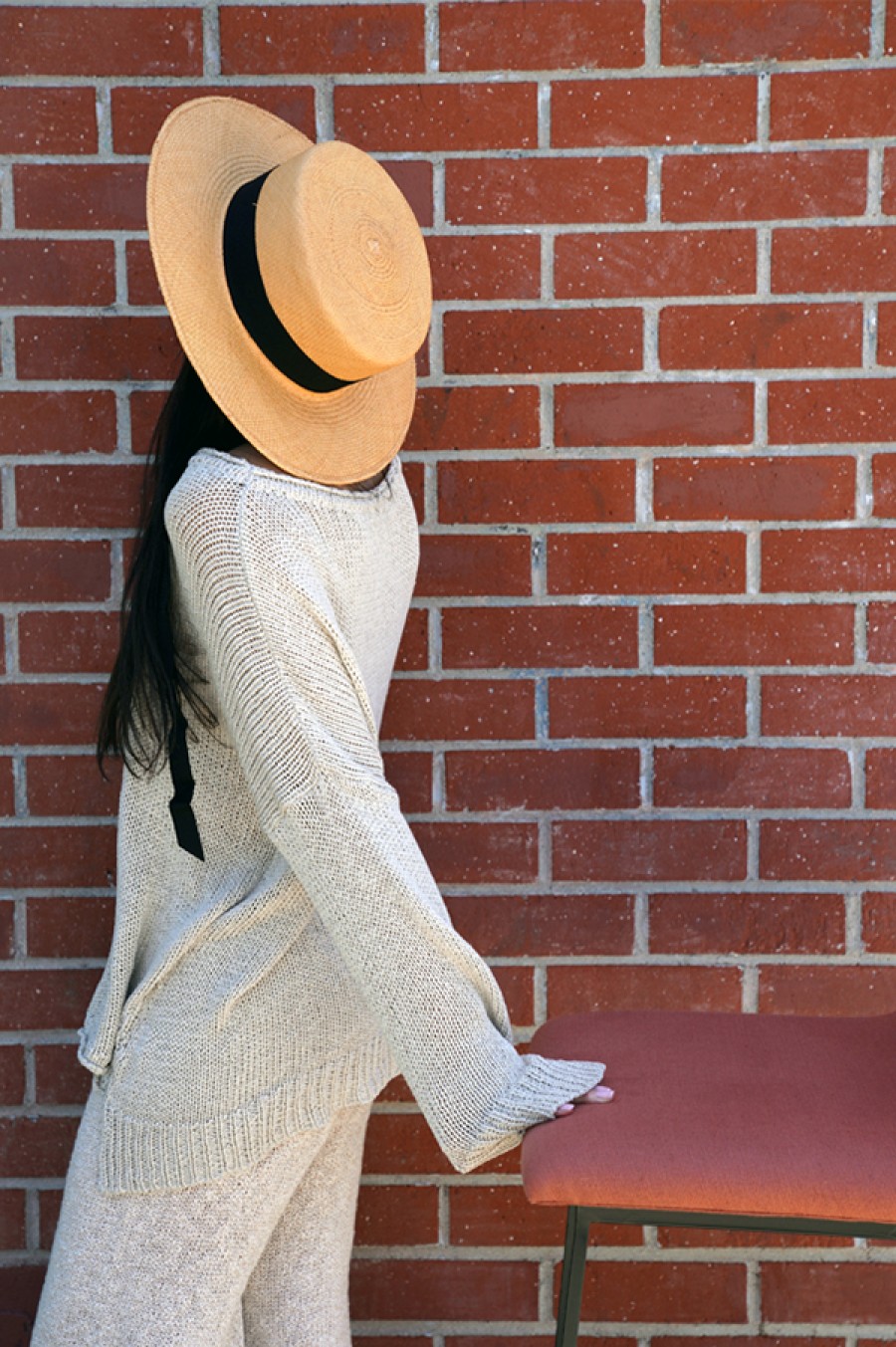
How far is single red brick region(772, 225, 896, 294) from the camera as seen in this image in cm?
201

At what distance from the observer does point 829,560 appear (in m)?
2.06

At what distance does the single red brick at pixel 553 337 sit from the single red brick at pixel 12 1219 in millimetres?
1511

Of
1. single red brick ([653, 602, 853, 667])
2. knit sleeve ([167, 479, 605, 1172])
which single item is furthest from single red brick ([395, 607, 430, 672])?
knit sleeve ([167, 479, 605, 1172])

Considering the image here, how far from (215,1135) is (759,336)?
4.45ft

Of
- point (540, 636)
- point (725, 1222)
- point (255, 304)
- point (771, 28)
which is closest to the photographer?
point (725, 1222)

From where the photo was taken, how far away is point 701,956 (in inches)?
83.4

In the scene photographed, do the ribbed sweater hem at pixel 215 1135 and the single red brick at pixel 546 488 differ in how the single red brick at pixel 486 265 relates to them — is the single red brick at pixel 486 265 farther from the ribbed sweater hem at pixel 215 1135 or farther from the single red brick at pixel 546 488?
the ribbed sweater hem at pixel 215 1135

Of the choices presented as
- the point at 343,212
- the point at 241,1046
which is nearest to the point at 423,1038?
the point at 241,1046

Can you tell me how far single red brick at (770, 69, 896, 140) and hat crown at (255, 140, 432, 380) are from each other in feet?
2.53

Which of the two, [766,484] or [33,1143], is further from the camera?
[33,1143]

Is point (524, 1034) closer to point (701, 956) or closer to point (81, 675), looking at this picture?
point (701, 956)

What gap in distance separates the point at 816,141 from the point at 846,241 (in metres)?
0.15

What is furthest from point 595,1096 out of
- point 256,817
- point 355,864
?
point 256,817

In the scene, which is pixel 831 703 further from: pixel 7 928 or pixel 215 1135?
pixel 7 928
